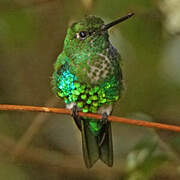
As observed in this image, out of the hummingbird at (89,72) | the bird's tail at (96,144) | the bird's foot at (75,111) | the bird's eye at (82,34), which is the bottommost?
the bird's tail at (96,144)

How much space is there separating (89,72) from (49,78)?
1193 millimetres

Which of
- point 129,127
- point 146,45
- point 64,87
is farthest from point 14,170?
point 146,45

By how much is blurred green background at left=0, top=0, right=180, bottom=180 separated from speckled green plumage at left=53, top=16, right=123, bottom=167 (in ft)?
1.03

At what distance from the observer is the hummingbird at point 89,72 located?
2.74 metres

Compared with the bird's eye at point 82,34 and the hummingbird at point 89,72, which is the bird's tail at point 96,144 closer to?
the hummingbird at point 89,72

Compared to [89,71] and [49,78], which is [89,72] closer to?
[89,71]

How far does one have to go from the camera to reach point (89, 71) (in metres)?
2.74

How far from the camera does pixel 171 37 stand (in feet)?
11.0

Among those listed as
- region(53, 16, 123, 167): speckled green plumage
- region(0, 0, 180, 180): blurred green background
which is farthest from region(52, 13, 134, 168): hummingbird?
region(0, 0, 180, 180): blurred green background

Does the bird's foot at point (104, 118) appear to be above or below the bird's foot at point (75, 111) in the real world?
below

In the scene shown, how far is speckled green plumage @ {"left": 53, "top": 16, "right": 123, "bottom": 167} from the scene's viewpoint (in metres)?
2.74

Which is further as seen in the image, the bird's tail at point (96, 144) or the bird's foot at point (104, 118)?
the bird's tail at point (96, 144)

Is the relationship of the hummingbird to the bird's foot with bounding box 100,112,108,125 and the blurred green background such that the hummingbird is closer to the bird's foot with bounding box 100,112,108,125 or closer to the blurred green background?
the bird's foot with bounding box 100,112,108,125

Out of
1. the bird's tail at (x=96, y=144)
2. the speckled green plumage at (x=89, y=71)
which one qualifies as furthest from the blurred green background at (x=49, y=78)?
the speckled green plumage at (x=89, y=71)
